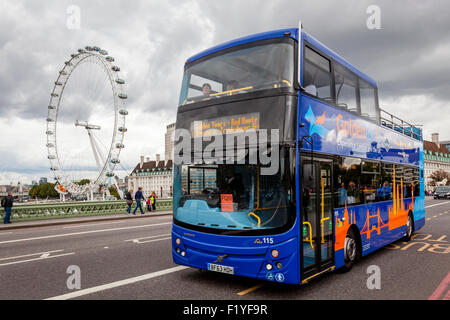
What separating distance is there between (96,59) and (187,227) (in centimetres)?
3752

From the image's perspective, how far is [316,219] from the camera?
5.41m

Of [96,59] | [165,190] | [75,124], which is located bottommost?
[165,190]

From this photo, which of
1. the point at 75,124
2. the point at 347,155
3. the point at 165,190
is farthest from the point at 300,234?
the point at 165,190

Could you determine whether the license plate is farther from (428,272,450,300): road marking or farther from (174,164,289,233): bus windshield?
(428,272,450,300): road marking

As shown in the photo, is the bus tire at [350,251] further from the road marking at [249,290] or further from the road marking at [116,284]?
the road marking at [116,284]

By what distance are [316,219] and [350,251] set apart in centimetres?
168

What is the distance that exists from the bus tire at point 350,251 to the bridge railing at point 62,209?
17261 mm

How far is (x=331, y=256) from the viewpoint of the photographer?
578 centimetres

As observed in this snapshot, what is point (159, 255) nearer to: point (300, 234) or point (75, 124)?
point (300, 234)

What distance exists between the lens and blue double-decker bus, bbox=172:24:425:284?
491 cm

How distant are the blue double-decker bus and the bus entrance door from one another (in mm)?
16

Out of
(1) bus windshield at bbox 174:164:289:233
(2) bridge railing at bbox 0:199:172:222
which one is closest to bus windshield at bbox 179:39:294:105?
(1) bus windshield at bbox 174:164:289:233

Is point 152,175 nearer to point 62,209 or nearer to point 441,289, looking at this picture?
point 62,209

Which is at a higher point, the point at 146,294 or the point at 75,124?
the point at 75,124
